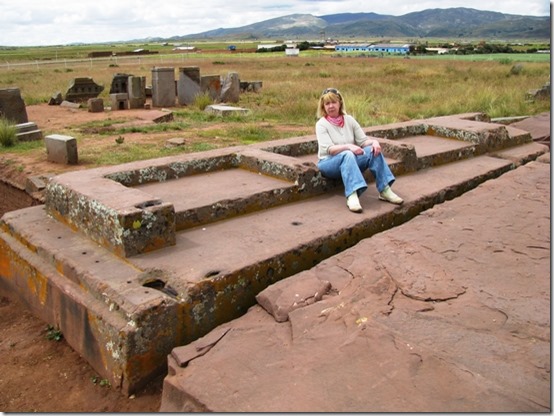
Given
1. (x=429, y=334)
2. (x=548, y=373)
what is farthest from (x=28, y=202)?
(x=548, y=373)

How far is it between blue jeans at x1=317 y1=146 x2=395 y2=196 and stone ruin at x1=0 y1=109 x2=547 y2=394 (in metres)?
0.17

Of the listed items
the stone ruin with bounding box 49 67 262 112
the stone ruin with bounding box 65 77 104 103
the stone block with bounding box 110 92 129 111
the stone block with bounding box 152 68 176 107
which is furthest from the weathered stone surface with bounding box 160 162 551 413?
the stone ruin with bounding box 65 77 104 103

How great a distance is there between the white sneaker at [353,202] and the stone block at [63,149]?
562cm

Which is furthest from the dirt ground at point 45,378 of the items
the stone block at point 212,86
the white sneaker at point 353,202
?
the stone block at point 212,86

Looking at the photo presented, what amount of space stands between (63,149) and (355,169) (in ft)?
18.8

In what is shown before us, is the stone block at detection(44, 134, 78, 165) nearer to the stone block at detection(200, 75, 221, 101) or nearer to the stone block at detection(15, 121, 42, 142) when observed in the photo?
the stone block at detection(15, 121, 42, 142)

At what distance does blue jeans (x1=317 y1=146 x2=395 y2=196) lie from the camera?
4.68 metres

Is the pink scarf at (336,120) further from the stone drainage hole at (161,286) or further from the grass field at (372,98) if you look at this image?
the grass field at (372,98)

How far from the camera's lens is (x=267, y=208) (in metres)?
4.74

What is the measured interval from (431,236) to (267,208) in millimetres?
1437

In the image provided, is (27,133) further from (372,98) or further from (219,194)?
(372,98)

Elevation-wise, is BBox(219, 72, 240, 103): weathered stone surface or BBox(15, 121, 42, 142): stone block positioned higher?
BBox(219, 72, 240, 103): weathered stone surface

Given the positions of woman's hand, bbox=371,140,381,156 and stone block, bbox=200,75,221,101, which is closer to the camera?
woman's hand, bbox=371,140,381,156

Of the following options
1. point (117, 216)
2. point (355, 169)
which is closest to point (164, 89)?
point (355, 169)
